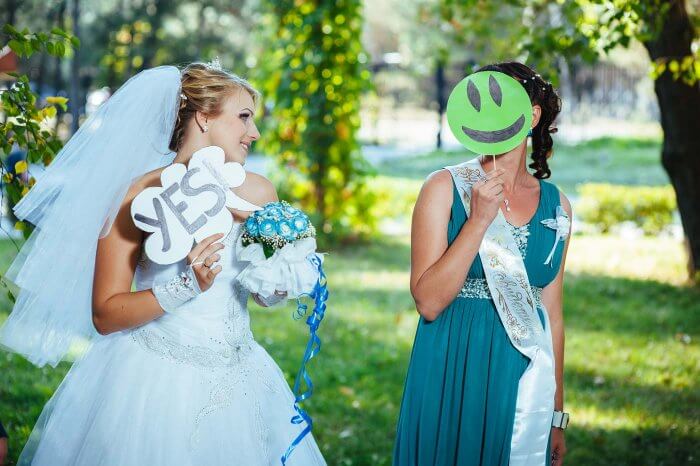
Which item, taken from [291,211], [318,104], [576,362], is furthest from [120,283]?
[318,104]

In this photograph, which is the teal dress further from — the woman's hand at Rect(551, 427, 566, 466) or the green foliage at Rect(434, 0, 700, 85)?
the green foliage at Rect(434, 0, 700, 85)

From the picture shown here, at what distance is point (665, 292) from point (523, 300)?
659cm

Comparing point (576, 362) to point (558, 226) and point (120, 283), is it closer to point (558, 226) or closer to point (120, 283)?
point (558, 226)

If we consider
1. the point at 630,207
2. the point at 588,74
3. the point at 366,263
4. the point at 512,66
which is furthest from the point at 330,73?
the point at 588,74

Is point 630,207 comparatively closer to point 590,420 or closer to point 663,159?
point 663,159

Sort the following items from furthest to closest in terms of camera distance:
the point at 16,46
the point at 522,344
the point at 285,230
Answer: the point at 16,46 → the point at 522,344 → the point at 285,230

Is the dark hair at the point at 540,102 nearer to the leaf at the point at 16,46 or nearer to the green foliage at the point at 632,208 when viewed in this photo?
the leaf at the point at 16,46

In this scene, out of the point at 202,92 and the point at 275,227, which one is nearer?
the point at 275,227

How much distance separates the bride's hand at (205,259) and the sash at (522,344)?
2.61 ft

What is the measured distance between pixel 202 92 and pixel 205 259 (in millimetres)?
550

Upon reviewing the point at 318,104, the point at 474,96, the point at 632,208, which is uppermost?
the point at 318,104

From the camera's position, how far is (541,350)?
288 centimetres

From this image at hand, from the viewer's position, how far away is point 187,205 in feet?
8.52

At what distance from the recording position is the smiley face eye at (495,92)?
2.79 metres
